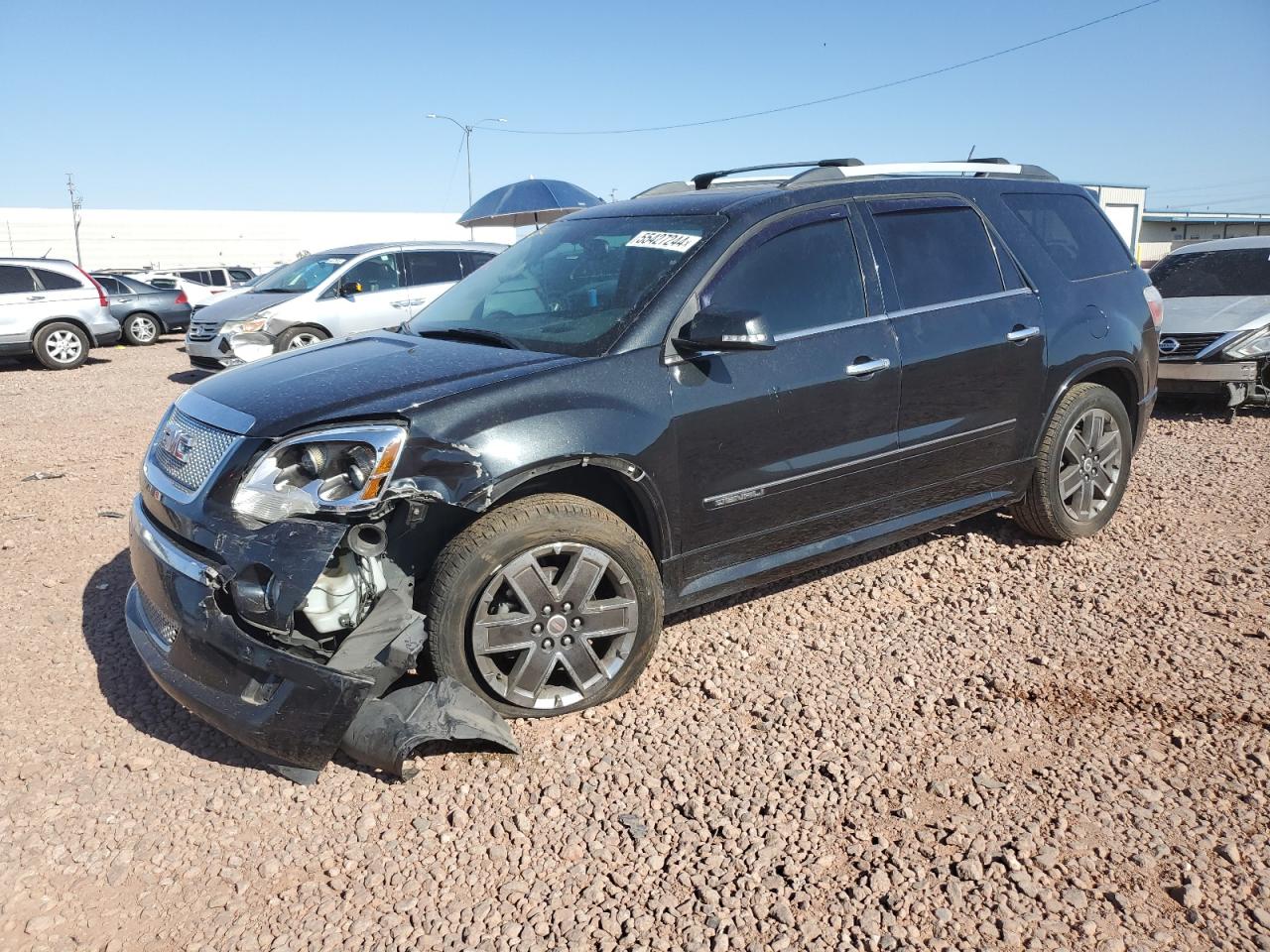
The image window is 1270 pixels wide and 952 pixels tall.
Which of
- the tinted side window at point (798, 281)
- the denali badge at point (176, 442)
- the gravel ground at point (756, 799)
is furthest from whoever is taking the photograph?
the tinted side window at point (798, 281)

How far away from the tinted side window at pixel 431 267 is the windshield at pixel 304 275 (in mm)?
804

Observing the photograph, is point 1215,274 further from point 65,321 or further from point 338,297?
point 65,321

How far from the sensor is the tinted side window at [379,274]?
11680 millimetres

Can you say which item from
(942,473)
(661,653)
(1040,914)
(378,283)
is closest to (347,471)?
(661,653)

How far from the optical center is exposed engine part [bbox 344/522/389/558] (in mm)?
2932

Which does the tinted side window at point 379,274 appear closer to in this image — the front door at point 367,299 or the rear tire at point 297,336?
the front door at point 367,299

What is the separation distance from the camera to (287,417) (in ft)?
9.88

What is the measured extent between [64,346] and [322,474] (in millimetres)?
14190

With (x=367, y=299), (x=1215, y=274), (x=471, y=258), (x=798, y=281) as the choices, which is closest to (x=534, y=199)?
(x=471, y=258)

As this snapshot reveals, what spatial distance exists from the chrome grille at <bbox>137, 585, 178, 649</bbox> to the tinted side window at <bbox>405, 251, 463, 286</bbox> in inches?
348

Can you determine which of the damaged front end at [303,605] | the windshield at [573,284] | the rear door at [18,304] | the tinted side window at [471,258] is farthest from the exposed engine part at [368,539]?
the rear door at [18,304]

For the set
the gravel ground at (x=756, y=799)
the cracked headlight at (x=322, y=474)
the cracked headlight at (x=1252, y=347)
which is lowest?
the gravel ground at (x=756, y=799)

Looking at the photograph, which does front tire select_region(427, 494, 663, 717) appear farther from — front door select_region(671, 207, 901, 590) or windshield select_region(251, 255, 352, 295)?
windshield select_region(251, 255, 352, 295)

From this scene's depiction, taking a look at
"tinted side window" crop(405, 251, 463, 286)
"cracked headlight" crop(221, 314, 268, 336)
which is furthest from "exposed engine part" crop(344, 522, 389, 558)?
"tinted side window" crop(405, 251, 463, 286)
